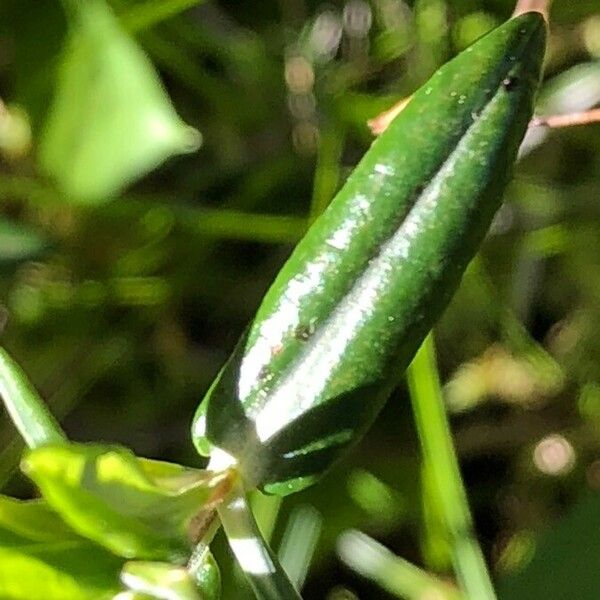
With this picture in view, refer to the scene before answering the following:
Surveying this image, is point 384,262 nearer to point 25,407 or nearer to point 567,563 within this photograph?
point 25,407

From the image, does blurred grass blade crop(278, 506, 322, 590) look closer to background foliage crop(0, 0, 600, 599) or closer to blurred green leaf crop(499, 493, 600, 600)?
background foliage crop(0, 0, 600, 599)

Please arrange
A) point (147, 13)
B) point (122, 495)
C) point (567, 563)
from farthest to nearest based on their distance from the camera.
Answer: point (147, 13) → point (567, 563) → point (122, 495)

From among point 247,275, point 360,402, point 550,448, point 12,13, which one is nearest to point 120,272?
point 247,275

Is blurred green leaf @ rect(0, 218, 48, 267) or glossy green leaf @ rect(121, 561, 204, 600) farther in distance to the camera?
blurred green leaf @ rect(0, 218, 48, 267)

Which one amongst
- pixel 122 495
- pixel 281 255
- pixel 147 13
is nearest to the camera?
pixel 122 495

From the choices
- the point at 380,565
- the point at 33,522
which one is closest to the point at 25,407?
the point at 33,522

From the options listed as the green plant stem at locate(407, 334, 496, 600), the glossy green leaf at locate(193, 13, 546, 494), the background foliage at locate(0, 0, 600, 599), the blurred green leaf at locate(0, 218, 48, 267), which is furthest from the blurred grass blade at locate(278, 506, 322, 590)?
the glossy green leaf at locate(193, 13, 546, 494)

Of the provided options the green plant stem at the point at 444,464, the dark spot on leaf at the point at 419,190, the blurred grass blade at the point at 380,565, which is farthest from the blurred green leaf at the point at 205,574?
the blurred grass blade at the point at 380,565

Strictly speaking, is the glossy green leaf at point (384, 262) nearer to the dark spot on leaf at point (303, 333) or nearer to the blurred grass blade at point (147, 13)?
the dark spot on leaf at point (303, 333)
